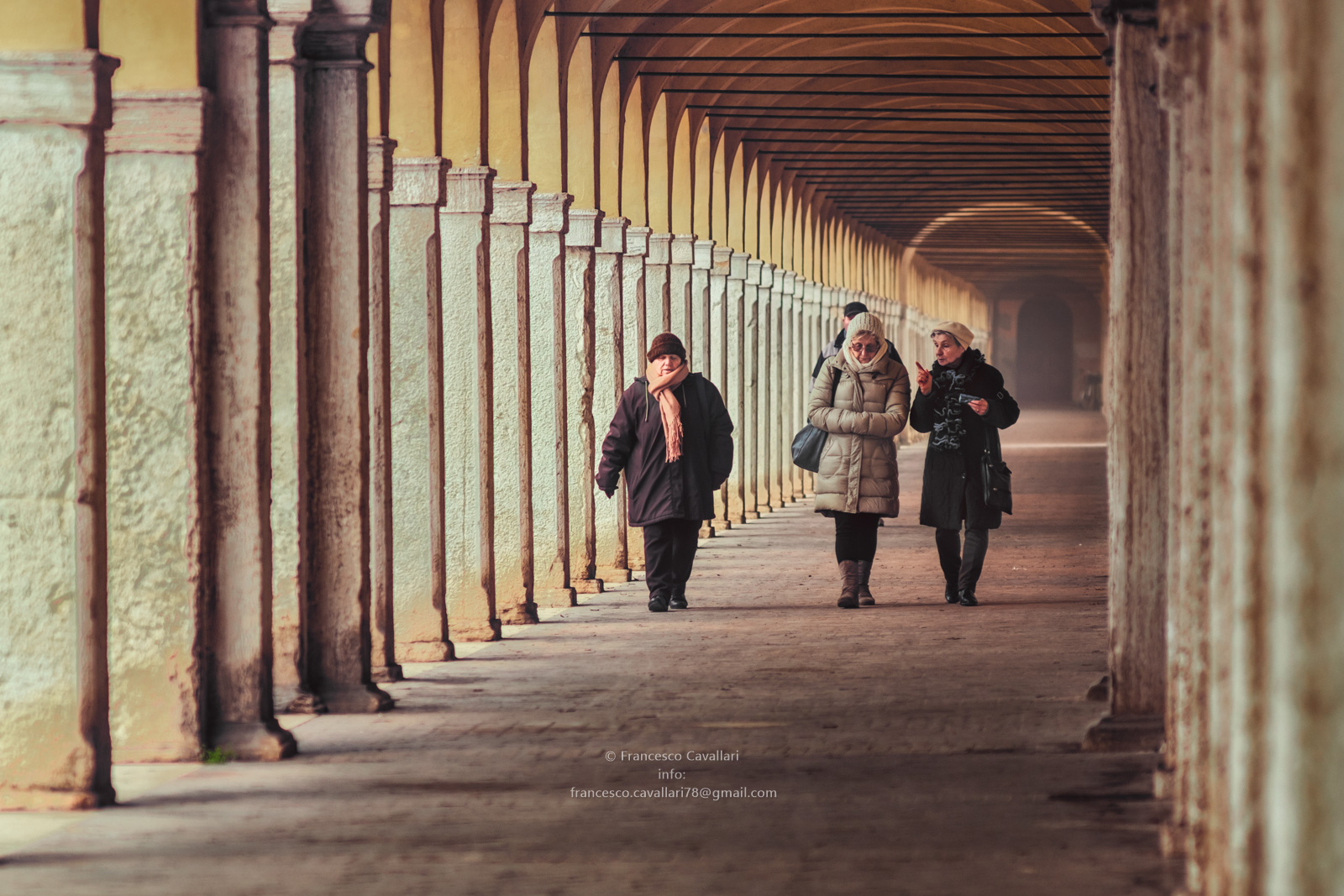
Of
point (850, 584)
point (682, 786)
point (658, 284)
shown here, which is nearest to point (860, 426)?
point (850, 584)

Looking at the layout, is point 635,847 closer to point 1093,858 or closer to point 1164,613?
point 1093,858

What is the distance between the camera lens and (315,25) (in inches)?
346

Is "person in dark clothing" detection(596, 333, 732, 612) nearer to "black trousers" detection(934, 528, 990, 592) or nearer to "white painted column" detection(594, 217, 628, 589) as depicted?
"black trousers" detection(934, 528, 990, 592)

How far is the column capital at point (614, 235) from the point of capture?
54.7ft

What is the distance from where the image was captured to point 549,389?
14.5 metres

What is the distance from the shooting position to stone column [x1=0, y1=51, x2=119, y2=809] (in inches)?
262

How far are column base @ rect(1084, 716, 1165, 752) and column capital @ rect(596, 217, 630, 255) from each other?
9.71 metres

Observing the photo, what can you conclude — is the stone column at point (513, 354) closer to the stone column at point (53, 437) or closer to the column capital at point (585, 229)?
the column capital at point (585, 229)

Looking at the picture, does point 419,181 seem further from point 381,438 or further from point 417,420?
point 381,438

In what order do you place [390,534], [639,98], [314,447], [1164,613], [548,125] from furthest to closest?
[639,98], [548,125], [390,534], [314,447], [1164,613]

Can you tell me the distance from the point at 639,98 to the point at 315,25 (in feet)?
37.2

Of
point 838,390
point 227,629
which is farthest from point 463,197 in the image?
point 227,629

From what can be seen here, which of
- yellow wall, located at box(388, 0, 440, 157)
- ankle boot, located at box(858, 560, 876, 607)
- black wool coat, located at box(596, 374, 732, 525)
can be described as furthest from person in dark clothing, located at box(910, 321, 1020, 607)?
yellow wall, located at box(388, 0, 440, 157)

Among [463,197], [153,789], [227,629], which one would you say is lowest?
[153,789]
